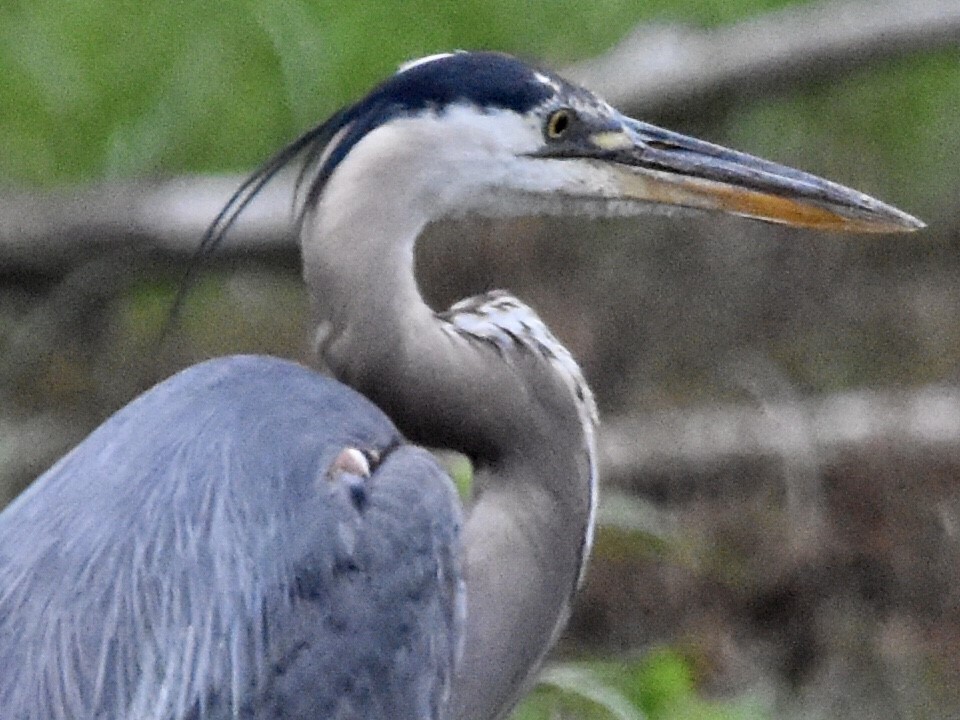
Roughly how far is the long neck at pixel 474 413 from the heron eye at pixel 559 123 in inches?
7.6

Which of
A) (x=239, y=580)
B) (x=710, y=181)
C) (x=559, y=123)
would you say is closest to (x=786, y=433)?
(x=710, y=181)

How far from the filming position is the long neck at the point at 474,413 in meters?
2.28

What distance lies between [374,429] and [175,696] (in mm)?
368

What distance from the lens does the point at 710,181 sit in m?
2.42

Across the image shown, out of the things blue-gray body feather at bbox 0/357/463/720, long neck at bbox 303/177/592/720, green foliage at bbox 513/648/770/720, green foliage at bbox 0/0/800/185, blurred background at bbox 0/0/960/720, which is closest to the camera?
blue-gray body feather at bbox 0/357/463/720

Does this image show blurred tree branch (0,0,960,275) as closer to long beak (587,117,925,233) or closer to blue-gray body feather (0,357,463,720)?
long beak (587,117,925,233)

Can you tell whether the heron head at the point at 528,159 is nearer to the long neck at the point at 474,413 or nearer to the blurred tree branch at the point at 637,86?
the long neck at the point at 474,413

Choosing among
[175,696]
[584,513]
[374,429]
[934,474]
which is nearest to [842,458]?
[934,474]

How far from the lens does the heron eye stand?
2.35m

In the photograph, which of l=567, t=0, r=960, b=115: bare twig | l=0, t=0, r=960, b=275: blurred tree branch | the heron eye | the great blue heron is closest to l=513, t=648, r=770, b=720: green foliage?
the great blue heron

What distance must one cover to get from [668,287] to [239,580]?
219 centimetres

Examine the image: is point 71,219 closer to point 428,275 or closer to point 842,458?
point 428,275

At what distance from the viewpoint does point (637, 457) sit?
3.67 metres

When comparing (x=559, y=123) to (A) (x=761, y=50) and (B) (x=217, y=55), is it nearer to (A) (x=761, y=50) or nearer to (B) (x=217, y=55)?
(A) (x=761, y=50)
